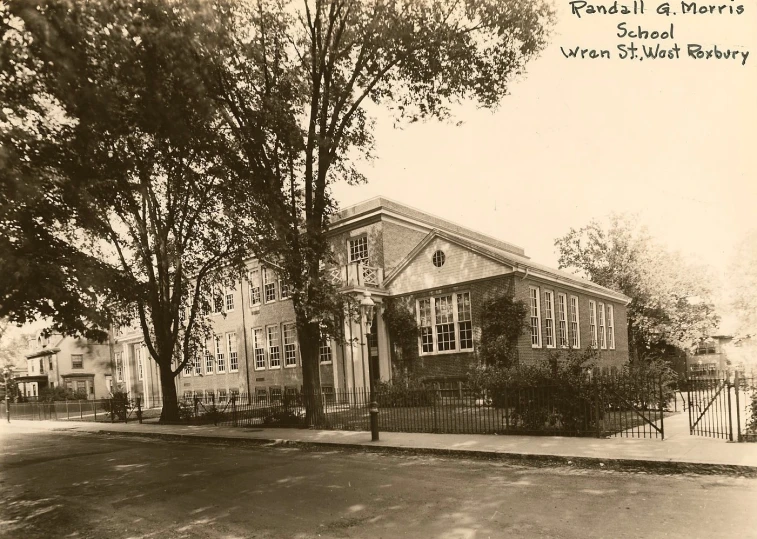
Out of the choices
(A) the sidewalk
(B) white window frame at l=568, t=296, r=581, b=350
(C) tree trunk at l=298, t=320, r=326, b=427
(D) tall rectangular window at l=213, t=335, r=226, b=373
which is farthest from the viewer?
(D) tall rectangular window at l=213, t=335, r=226, b=373

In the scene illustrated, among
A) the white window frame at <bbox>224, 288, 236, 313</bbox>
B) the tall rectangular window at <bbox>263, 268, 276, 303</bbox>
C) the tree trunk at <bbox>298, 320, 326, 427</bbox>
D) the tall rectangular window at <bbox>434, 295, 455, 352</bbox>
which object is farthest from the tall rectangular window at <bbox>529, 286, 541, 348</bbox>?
the white window frame at <bbox>224, 288, 236, 313</bbox>

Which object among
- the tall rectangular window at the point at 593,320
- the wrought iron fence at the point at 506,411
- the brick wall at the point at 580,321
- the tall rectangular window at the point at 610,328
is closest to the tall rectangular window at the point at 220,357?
the wrought iron fence at the point at 506,411

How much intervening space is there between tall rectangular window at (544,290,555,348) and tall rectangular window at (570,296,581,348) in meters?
2.49

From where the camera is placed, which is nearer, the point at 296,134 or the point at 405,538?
the point at 405,538

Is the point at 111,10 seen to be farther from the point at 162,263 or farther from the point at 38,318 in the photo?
the point at 162,263

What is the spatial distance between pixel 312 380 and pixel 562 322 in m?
13.7

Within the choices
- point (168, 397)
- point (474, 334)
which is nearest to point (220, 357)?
point (168, 397)

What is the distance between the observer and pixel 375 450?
12680 millimetres

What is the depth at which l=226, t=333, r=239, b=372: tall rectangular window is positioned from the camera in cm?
Result: 3497

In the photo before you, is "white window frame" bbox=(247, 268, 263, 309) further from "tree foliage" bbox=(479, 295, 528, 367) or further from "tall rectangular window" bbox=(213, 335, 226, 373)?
"tree foliage" bbox=(479, 295, 528, 367)

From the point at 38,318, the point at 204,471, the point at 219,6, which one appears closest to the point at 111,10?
the point at 219,6

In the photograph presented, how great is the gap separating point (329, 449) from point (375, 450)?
1.36 meters

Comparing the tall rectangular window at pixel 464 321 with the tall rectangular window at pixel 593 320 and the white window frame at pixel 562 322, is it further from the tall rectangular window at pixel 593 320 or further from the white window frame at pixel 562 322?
the tall rectangular window at pixel 593 320

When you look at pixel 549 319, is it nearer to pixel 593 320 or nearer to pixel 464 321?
pixel 464 321
